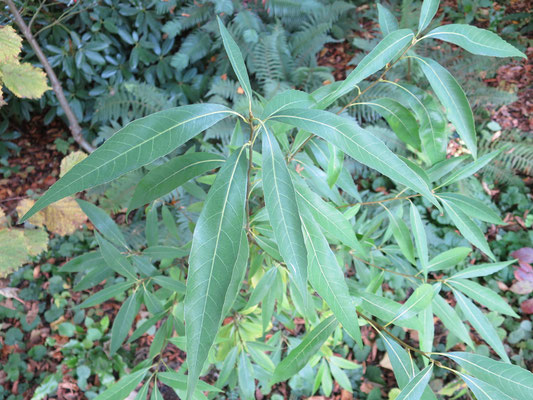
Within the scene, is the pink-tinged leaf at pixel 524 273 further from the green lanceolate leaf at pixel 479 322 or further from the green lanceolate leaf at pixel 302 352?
the green lanceolate leaf at pixel 302 352

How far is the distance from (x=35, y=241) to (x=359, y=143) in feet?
3.52

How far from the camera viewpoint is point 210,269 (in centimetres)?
45

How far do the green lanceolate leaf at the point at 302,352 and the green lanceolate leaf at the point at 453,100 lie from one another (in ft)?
1.49

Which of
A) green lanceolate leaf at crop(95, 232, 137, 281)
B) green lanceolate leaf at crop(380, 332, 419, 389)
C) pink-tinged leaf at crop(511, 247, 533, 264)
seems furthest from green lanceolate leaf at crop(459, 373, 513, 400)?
pink-tinged leaf at crop(511, 247, 533, 264)

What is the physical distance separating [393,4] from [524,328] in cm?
271

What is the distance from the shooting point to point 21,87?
0.96m

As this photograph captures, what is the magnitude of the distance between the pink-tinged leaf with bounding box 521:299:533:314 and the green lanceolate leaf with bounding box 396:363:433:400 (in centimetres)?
176

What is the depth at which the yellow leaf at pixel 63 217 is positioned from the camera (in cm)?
119

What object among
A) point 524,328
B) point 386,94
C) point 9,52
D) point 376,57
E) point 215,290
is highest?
point 9,52

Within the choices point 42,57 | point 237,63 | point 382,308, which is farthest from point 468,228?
point 42,57

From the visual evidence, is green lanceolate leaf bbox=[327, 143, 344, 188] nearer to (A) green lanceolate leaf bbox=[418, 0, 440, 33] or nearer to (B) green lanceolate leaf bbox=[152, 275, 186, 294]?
(A) green lanceolate leaf bbox=[418, 0, 440, 33]

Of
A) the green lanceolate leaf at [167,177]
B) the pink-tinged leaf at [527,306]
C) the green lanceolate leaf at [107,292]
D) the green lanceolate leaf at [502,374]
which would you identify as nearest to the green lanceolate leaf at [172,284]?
the green lanceolate leaf at [107,292]

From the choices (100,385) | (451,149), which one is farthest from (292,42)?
(100,385)

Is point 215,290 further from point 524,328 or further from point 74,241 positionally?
point 74,241
